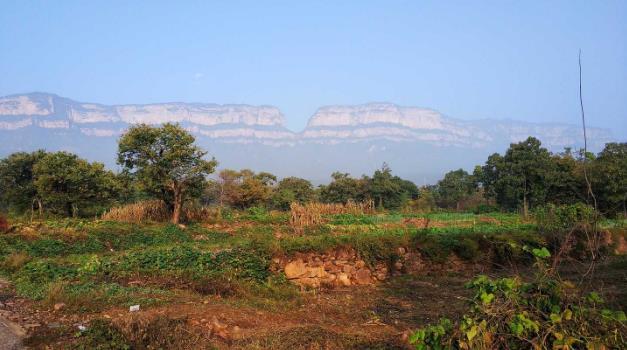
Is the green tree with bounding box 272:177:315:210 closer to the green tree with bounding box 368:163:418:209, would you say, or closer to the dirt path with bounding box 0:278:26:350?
the green tree with bounding box 368:163:418:209

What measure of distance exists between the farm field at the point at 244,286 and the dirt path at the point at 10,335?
14 centimetres

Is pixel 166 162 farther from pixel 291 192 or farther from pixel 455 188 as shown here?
pixel 455 188

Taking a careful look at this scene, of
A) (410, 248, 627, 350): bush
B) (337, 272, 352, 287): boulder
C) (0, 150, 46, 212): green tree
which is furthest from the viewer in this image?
(0, 150, 46, 212): green tree

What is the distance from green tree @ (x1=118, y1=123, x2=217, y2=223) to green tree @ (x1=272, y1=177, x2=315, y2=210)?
19.5 m

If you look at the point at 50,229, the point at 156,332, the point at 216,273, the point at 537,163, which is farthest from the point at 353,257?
the point at 537,163

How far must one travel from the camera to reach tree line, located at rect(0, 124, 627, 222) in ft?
71.7

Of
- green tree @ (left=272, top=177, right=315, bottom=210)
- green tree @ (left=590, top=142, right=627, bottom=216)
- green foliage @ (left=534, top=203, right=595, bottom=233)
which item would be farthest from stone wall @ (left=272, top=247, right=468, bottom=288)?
green tree @ (left=272, top=177, right=315, bottom=210)

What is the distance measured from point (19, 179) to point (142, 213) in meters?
9.53

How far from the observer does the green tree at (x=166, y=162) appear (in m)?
21.4

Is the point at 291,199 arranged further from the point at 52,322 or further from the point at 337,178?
the point at 52,322

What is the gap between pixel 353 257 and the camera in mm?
12750

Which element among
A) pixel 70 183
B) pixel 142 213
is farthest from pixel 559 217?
pixel 70 183

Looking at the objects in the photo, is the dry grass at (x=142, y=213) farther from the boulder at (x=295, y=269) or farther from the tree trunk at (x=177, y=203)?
the boulder at (x=295, y=269)

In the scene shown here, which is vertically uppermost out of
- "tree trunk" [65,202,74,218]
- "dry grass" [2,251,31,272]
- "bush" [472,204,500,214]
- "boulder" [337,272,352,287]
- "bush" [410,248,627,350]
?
"bush" [410,248,627,350]
